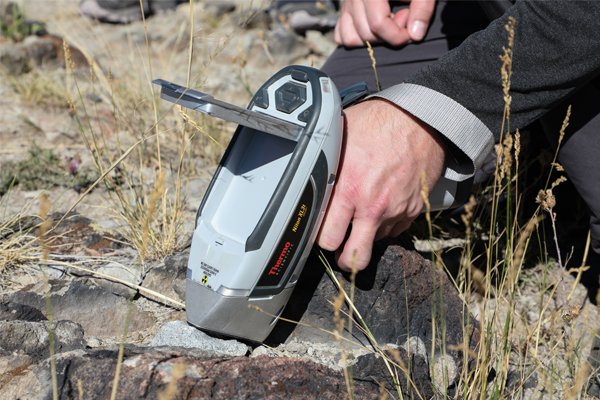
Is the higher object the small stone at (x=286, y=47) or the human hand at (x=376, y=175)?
the human hand at (x=376, y=175)

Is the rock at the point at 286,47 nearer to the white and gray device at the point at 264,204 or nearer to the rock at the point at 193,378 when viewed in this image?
the white and gray device at the point at 264,204

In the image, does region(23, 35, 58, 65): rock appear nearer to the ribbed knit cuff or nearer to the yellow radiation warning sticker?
the yellow radiation warning sticker

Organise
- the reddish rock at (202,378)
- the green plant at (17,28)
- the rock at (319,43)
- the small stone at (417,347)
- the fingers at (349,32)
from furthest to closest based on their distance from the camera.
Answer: the rock at (319,43)
the green plant at (17,28)
the fingers at (349,32)
the small stone at (417,347)
the reddish rock at (202,378)

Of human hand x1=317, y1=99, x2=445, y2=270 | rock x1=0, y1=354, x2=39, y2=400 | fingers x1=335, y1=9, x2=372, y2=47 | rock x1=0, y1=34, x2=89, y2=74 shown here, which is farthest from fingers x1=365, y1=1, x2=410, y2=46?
rock x1=0, y1=34, x2=89, y2=74

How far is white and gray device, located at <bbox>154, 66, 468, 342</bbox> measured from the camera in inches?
54.4

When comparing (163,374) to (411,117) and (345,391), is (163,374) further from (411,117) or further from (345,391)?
(411,117)

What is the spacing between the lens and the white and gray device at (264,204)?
4.53ft

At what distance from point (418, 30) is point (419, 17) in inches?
2.4

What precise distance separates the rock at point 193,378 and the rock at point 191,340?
170 mm

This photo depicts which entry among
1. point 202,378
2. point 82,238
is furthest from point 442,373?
point 82,238

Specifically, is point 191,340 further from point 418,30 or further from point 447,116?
point 418,30

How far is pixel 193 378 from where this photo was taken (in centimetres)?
121

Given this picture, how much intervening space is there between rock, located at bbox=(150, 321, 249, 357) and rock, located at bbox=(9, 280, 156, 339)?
8.1 inches

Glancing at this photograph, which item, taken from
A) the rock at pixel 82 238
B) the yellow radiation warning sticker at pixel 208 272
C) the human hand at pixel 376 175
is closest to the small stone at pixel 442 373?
the human hand at pixel 376 175
